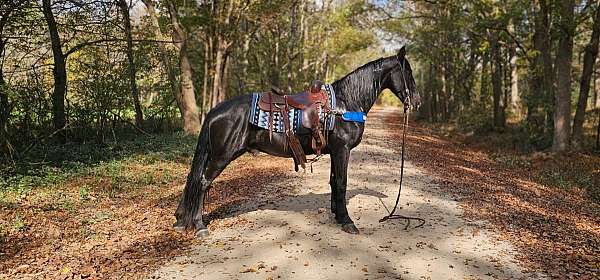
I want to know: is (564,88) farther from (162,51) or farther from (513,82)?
(162,51)

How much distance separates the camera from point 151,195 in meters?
9.39

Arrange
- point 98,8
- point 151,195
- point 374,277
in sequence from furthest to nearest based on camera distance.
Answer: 1. point 98,8
2. point 151,195
3. point 374,277

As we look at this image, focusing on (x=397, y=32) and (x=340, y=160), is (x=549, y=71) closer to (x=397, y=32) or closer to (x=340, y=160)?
(x=340, y=160)

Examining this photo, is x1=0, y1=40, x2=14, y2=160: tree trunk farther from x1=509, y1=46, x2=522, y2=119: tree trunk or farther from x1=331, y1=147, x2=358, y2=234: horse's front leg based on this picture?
x1=509, y1=46, x2=522, y2=119: tree trunk

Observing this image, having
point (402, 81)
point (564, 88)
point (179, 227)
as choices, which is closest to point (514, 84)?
point (564, 88)

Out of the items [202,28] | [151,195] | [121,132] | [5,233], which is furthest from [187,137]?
[5,233]

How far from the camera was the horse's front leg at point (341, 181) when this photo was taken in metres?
6.50

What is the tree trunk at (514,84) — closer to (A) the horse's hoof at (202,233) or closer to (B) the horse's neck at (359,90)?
(B) the horse's neck at (359,90)

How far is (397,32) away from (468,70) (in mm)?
6063

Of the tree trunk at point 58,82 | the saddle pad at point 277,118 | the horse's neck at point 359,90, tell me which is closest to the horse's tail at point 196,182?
the saddle pad at point 277,118

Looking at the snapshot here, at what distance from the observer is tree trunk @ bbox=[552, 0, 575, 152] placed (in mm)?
14680

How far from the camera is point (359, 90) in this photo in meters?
6.69

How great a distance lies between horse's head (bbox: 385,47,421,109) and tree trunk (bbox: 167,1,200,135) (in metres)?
13.2

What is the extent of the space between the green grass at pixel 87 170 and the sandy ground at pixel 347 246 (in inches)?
139
